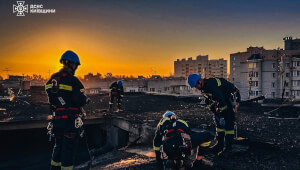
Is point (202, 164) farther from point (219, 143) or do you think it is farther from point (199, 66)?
point (199, 66)

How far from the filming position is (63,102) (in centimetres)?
409

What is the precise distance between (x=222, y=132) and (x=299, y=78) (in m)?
58.6

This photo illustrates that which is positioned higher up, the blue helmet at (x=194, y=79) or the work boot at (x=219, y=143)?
the blue helmet at (x=194, y=79)

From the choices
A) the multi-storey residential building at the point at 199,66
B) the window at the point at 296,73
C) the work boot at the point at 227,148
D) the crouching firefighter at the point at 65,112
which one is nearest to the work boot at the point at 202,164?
the work boot at the point at 227,148

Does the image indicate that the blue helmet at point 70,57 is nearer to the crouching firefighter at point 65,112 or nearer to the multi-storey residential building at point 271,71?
the crouching firefighter at point 65,112

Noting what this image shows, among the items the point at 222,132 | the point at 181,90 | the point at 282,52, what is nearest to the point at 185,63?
the point at 181,90

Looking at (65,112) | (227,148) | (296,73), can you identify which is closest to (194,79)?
(227,148)

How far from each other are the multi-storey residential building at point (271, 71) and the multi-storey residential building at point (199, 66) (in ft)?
242

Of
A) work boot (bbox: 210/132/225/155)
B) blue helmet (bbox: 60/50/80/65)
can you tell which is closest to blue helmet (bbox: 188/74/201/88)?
work boot (bbox: 210/132/225/155)

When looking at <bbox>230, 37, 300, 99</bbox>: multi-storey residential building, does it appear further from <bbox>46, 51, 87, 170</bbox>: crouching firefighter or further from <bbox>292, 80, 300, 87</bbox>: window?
<bbox>46, 51, 87, 170</bbox>: crouching firefighter

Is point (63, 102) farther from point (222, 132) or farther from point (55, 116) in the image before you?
point (222, 132)

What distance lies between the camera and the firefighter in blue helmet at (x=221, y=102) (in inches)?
192

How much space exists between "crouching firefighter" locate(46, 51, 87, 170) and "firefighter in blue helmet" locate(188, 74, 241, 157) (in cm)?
261

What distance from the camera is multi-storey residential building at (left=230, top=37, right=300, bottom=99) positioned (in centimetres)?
5244
